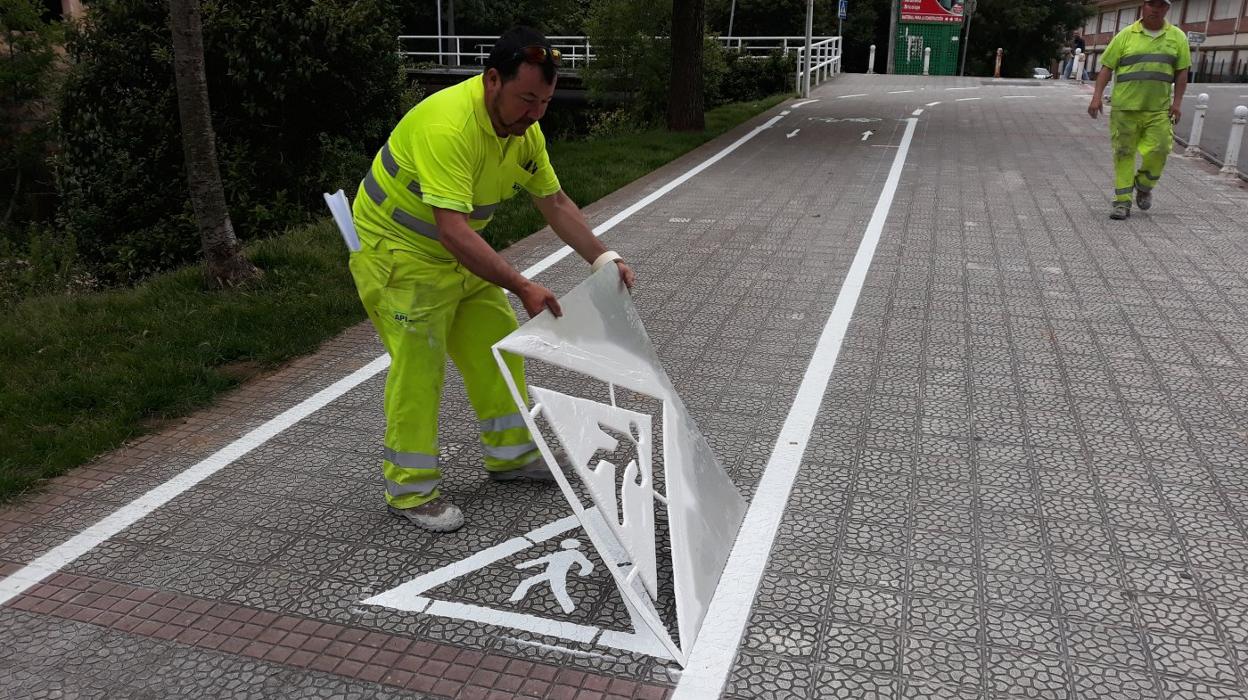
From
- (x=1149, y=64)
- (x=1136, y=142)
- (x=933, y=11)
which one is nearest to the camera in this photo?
(x=1149, y=64)

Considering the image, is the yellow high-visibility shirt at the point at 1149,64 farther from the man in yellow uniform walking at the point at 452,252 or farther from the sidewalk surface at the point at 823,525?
the man in yellow uniform walking at the point at 452,252

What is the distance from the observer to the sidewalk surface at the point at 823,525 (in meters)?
3.02

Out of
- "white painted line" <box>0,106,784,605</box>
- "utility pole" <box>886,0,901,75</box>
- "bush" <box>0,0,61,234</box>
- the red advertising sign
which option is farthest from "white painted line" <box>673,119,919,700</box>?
the red advertising sign

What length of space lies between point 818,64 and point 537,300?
26412mm

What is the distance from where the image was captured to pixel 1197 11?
61500 mm

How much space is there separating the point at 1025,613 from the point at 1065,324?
350cm

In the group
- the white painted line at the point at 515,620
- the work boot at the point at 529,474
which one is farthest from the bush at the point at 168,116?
the white painted line at the point at 515,620

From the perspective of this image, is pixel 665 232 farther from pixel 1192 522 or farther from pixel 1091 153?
pixel 1091 153

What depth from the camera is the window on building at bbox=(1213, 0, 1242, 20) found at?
55.7 meters

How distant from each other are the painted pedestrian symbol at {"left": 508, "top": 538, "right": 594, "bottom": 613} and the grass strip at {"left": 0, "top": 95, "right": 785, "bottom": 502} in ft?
7.93

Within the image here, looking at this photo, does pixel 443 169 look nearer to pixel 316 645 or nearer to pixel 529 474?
pixel 529 474

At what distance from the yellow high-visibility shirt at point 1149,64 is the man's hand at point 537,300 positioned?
736 centimetres

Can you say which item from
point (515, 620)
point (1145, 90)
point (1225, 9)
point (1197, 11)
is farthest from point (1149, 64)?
point (1197, 11)

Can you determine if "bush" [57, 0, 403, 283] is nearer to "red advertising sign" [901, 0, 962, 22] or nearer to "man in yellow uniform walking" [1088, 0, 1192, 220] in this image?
"man in yellow uniform walking" [1088, 0, 1192, 220]
